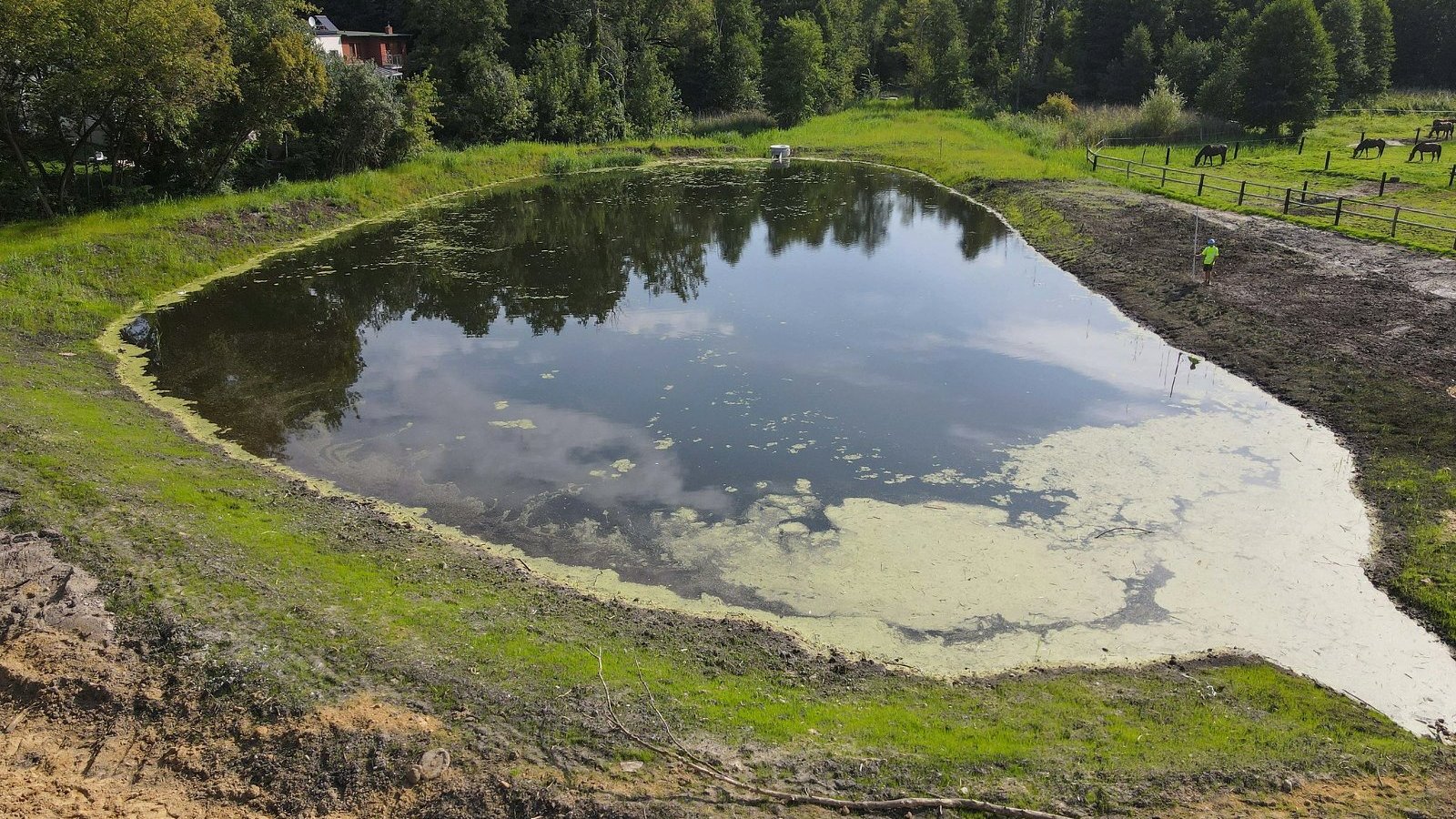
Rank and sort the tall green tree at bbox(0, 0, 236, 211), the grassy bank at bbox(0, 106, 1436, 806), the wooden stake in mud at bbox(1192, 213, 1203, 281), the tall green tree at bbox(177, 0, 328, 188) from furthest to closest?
the tall green tree at bbox(177, 0, 328, 188), the wooden stake in mud at bbox(1192, 213, 1203, 281), the tall green tree at bbox(0, 0, 236, 211), the grassy bank at bbox(0, 106, 1436, 806)

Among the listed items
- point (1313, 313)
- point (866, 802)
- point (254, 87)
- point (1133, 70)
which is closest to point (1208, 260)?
point (1313, 313)

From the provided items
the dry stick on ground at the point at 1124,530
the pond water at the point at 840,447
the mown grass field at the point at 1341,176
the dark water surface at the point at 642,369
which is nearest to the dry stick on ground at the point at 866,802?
the pond water at the point at 840,447

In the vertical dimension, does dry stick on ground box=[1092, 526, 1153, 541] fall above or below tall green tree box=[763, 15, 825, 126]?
below

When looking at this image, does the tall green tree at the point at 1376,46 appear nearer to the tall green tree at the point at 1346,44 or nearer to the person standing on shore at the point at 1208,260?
the tall green tree at the point at 1346,44

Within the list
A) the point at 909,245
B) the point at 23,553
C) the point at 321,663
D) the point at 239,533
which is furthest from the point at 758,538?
the point at 909,245

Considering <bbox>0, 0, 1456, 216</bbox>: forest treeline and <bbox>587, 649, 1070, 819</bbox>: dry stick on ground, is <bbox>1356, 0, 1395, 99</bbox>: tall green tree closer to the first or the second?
<bbox>0, 0, 1456, 216</bbox>: forest treeline

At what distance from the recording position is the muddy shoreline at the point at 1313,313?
43.0ft

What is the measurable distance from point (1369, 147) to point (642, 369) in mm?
33792

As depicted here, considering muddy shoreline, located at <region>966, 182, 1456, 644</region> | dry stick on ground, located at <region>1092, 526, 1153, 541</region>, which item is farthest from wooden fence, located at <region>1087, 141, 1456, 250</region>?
dry stick on ground, located at <region>1092, 526, 1153, 541</region>

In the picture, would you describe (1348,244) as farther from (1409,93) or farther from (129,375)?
(1409,93)

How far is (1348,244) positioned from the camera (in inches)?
872

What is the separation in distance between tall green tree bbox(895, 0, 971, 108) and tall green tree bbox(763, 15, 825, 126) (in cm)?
871

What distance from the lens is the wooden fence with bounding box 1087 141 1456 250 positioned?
73.8ft

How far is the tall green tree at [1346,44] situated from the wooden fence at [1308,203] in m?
22.4
